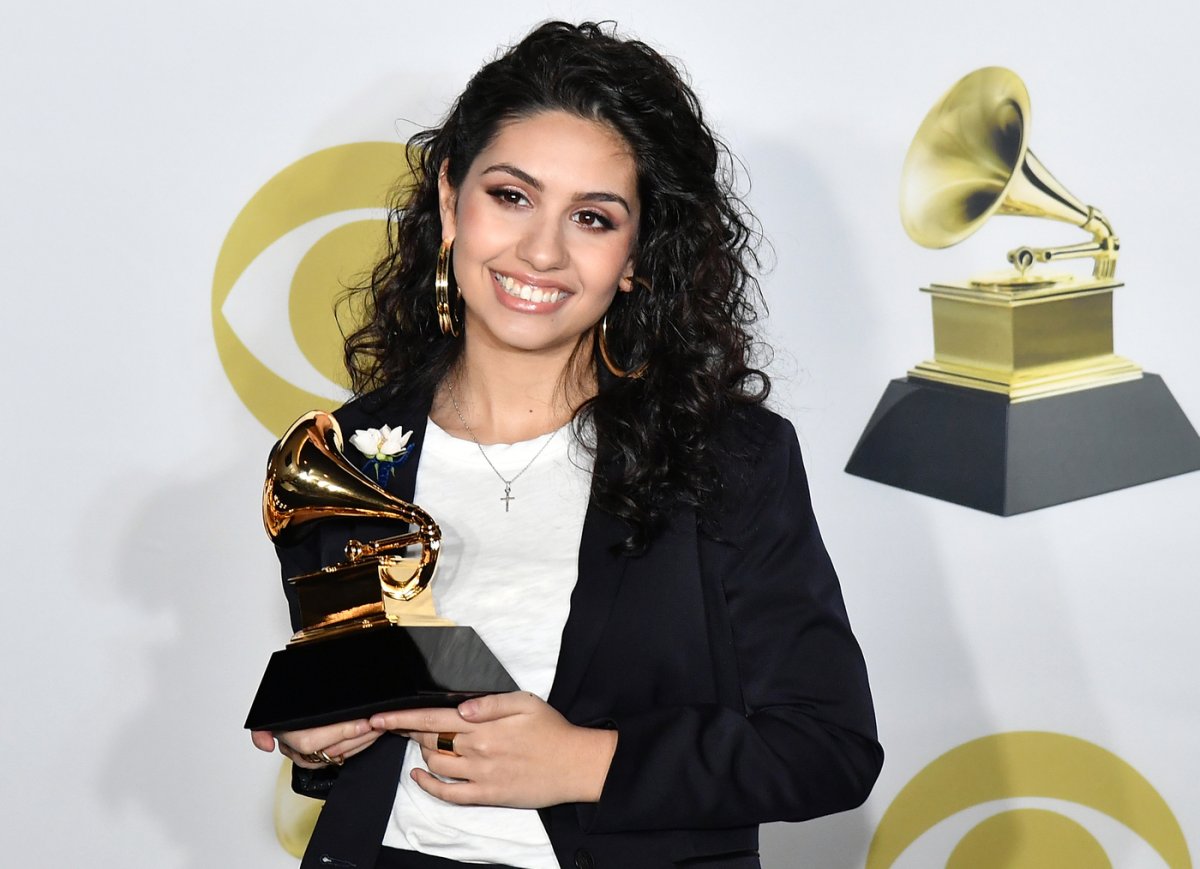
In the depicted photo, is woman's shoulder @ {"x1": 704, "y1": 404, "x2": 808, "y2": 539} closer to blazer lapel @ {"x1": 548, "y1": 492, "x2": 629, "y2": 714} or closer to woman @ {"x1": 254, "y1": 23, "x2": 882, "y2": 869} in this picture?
woman @ {"x1": 254, "y1": 23, "x2": 882, "y2": 869}

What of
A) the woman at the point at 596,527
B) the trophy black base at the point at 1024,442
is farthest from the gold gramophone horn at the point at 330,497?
the trophy black base at the point at 1024,442

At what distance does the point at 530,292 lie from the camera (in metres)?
1.82

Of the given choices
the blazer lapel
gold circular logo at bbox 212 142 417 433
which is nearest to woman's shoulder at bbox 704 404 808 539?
the blazer lapel

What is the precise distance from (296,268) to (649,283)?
94cm

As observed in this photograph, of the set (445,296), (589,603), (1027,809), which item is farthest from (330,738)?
(1027,809)

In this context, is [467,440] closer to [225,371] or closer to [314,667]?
[314,667]

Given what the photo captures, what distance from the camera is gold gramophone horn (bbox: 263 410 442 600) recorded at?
1.68 meters

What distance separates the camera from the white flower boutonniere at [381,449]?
1.79 metres

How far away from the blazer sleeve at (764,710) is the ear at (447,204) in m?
0.57

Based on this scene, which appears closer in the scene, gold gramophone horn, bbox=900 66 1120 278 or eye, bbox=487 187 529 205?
eye, bbox=487 187 529 205

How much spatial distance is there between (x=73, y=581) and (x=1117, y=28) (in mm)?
2184

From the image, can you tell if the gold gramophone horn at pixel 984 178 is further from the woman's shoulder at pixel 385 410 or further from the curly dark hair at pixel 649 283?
the woman's shoulder at pixel 385 410

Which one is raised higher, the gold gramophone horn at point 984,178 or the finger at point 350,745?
the gold gramophone horn at point 984,178

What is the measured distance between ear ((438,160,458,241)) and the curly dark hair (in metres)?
0.02
